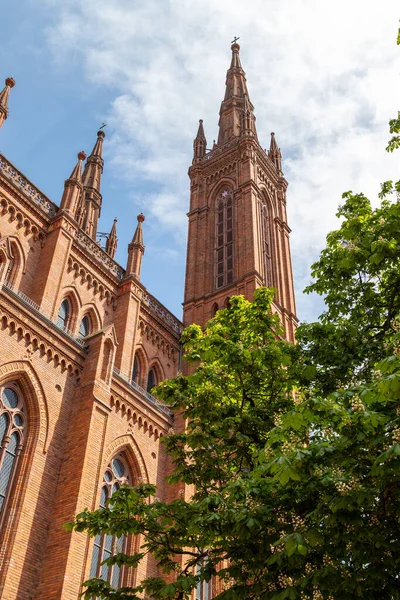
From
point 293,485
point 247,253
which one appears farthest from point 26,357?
point 247,253

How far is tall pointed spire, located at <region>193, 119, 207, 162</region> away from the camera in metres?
42.7

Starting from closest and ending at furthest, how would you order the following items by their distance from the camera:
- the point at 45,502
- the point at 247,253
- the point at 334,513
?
1. the point at 334,513
2. the point at 45,502
3. the point at 247,253

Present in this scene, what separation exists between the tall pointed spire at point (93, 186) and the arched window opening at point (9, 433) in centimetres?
A: 1868

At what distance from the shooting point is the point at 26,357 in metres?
18.3

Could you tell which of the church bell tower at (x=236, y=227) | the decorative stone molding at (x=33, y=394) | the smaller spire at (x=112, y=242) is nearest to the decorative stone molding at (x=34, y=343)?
the decorative stone molding at (x=33, y=394)

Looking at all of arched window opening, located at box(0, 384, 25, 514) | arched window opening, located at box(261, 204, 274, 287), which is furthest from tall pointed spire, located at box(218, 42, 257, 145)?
arched window opening, located at box(0, 384, 25, 514)

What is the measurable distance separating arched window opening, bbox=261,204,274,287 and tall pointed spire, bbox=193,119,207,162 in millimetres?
6727

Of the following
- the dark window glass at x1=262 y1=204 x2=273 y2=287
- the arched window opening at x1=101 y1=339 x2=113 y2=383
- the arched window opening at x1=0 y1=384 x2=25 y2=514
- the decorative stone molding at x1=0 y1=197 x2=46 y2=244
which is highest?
the dark window glass at x1=262 y1=204 x2=273 y2=287

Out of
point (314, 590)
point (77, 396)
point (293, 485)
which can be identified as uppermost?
point (77, 396)

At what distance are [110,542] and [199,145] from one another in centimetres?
3140

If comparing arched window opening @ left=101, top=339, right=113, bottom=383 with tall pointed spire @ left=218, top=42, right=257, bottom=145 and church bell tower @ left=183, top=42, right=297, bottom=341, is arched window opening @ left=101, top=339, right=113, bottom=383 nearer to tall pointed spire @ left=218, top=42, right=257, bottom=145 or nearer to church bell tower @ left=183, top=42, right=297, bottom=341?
church bell tower @ left=183, top=42, right=297, bottom=341

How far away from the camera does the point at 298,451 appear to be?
21.4 feet

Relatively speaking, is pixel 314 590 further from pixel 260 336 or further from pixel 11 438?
pixel 11 438

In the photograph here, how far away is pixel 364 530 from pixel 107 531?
471 cm
